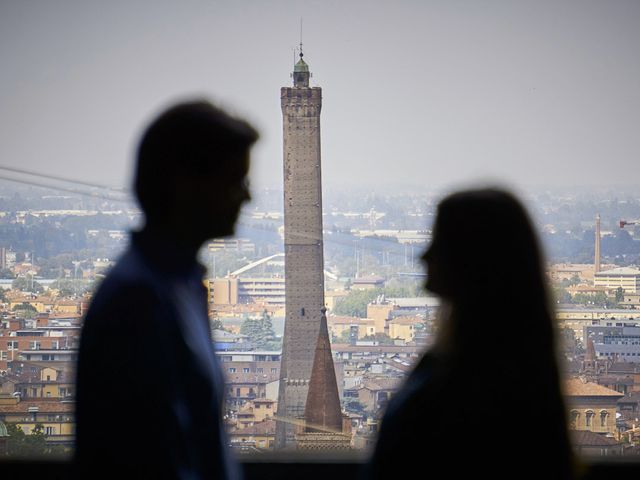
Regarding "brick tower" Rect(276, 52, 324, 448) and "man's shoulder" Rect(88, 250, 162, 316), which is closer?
"man's shoulder" Rect(88, 250, 162, 316)

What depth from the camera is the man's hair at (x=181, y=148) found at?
2.65 ft

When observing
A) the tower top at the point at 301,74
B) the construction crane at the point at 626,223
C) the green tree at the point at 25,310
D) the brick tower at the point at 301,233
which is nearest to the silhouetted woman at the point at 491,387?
the green tree at the point at 25,310

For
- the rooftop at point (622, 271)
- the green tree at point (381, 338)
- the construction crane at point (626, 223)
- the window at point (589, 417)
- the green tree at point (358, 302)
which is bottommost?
the window at point (589, 417)

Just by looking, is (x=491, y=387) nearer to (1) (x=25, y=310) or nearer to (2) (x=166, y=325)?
(2) (x=166, y=325)

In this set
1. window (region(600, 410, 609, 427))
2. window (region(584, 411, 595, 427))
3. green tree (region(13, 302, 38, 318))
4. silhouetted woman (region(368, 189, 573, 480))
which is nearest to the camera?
silhouetted woman (region(368, 189, 573, 480))

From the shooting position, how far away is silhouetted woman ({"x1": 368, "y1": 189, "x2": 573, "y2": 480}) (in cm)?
73

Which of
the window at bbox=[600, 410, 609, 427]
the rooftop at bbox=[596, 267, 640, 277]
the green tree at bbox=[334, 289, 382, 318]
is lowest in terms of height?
the window at bbox=[600, 410, 609, 427]

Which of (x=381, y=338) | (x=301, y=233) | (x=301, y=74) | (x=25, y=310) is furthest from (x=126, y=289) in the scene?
(x=301, y=74)

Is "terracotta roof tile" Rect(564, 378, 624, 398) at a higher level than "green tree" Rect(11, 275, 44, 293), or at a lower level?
lower

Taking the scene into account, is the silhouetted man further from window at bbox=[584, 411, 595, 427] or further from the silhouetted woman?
window at bbox=[584, 411, 595, 427]

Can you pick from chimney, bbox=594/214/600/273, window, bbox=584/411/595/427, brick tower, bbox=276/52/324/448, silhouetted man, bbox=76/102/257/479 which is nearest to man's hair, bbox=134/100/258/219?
silhouetted man, bbox=76/102/257/479

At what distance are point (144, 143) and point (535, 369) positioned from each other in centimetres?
36

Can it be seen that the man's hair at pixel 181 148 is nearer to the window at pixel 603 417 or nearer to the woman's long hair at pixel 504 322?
the woman's long hair at pixel 504 322

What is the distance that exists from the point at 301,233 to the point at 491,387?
20985 millimetres
